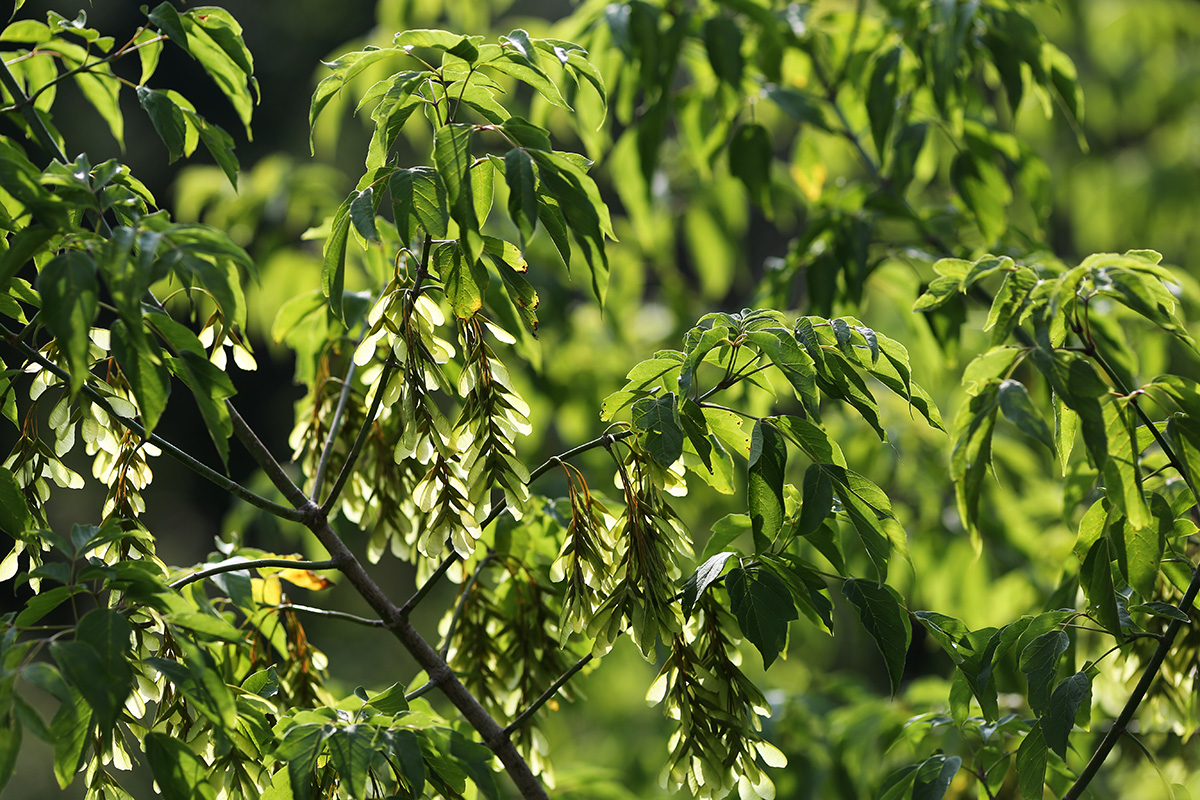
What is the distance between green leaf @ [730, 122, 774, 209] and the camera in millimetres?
1570

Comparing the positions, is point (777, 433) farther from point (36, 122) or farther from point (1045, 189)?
point (1045, 189)

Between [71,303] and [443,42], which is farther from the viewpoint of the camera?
[443,42]

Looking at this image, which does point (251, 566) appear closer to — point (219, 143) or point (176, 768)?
point (176, 768)

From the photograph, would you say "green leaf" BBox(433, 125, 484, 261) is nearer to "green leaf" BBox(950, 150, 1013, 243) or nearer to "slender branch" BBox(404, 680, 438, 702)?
"slender branch" BBox(404, 680, 438, 702)

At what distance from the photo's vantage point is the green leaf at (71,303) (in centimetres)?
68

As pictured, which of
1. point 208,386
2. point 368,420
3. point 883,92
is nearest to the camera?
point 208,386

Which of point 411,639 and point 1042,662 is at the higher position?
point 1042,662

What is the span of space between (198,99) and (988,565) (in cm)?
562

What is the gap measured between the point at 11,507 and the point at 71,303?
30 centimetres

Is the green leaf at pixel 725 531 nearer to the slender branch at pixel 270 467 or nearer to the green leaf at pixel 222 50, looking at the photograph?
the slender branch at pixel 270 467

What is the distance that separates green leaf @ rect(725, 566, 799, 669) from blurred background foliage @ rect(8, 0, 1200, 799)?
0.17m

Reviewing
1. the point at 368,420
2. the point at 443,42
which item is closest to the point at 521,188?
the point at 443,42

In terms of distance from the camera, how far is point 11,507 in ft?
2.85

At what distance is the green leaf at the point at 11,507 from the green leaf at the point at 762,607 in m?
0.64
